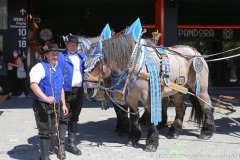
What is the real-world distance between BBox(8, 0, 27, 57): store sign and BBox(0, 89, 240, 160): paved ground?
5.05 metres

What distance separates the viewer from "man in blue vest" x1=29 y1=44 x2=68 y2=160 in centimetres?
538

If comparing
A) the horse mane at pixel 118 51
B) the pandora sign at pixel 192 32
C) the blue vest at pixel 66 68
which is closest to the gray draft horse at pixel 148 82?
the horse mane at pixel 118 51

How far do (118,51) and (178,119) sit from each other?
2.29 metres

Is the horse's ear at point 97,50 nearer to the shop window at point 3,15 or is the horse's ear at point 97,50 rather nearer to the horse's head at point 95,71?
the horse's head at point 95,71

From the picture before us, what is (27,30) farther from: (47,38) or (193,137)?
(193,137)

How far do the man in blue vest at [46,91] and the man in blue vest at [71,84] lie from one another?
0.56m

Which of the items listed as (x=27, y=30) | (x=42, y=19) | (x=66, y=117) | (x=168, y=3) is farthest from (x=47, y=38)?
(x=66, y=117)

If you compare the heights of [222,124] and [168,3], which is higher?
[168,3]

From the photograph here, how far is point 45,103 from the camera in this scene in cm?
550

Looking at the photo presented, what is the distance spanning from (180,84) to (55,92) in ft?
8.53

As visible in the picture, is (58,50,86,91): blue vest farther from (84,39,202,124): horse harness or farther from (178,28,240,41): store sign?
(178,28,240,41): store sign

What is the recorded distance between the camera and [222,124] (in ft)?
29.9

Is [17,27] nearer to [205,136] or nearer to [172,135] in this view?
[172,135]

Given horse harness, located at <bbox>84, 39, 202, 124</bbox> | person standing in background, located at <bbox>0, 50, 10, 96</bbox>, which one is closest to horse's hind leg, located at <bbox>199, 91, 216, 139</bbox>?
horse harness, located at <bbox>84, 39, 202, 124</bbox>
